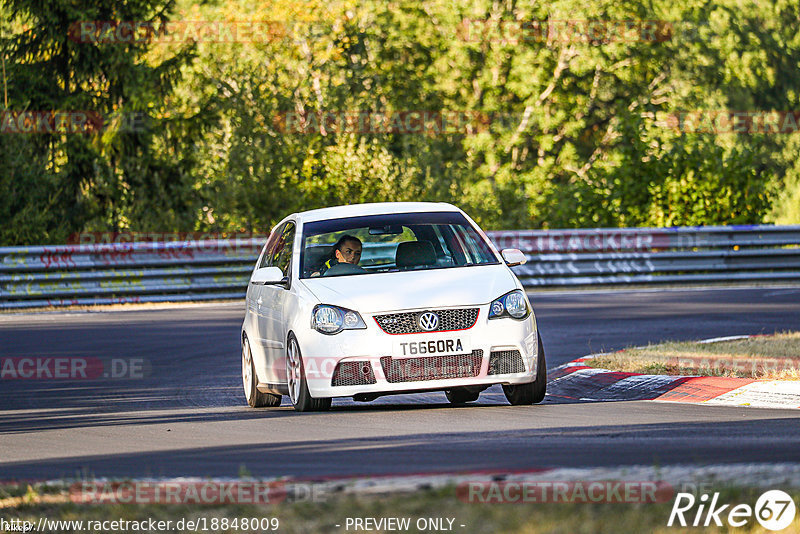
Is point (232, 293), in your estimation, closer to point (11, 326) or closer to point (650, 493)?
point (11, 326)

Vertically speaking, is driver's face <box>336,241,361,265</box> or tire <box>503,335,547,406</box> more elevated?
driver's face <box>336,241,361,265</box>

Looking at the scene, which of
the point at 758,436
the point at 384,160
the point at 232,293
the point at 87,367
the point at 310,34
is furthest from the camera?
the point at 310,34

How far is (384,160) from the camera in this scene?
3356cm

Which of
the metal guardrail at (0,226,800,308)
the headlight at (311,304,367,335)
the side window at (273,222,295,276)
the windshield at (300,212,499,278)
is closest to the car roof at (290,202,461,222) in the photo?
the windshield at (300,212,499,278)

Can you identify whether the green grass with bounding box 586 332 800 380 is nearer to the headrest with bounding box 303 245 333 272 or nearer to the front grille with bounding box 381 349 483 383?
the front grille with bounding box 381 349 483 383

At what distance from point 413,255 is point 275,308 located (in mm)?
1172

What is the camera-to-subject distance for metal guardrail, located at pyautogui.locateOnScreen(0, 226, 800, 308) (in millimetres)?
24734

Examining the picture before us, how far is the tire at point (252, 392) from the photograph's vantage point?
12.1 m

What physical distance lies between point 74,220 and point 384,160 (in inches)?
322

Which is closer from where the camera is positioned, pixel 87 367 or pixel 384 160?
pixel 87 367

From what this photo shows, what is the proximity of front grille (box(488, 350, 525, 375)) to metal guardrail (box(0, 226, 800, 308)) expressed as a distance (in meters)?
15.2

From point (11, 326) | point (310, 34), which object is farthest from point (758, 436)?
point (310, 34)

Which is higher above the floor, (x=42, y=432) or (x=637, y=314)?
(x=42, y=432)

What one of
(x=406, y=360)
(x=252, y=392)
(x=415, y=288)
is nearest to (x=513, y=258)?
(x=415, y=288)
